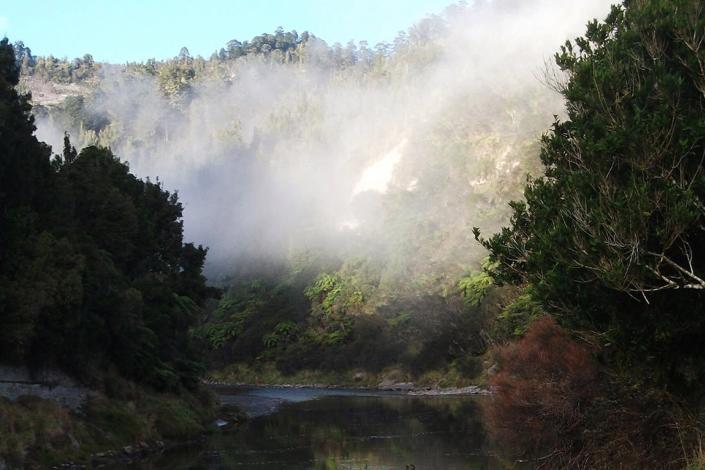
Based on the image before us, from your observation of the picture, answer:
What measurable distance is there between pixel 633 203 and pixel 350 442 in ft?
109

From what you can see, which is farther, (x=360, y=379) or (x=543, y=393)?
(x=360, y=379)

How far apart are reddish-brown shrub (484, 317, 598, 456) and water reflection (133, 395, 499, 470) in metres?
1.97

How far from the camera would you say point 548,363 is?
36.8m

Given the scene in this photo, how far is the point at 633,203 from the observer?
1853 centimetres

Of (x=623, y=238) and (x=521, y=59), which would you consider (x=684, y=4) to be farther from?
(x=521, y=59)

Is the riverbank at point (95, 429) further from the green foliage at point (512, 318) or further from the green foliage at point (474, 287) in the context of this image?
the green foliage at point (474, 287)

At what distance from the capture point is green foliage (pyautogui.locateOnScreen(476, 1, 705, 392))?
744 inches

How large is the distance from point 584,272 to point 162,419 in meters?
32.5

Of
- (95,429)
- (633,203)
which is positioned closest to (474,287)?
(95,429)

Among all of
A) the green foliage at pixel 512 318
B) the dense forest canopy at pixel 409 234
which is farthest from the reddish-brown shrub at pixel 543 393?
the dense forest canopy at pixel 409 234

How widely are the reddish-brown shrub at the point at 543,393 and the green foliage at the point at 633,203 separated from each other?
28.9ft

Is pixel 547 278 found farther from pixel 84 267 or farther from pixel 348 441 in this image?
pixel 348 441

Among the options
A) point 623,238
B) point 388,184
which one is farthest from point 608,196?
point 388,184

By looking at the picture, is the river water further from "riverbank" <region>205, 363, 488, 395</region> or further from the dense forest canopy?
the dense forest canopy
